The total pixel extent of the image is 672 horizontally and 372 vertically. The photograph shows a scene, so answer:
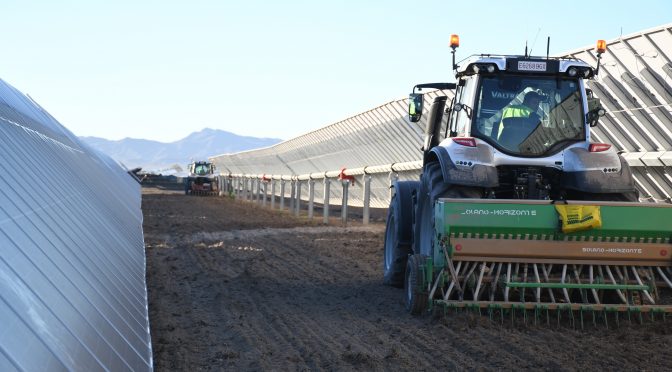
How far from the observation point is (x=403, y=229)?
977cm

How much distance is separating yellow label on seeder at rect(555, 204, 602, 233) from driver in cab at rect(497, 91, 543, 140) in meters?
1.39

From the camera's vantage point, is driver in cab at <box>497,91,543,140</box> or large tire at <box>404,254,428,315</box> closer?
large tire at <box>404,254,428,315</box>

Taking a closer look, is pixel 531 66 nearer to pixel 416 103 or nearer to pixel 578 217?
pixel 416 103

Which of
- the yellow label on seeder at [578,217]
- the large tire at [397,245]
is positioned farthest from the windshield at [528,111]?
the large tire at [397,245]

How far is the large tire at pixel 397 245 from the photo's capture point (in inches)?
384

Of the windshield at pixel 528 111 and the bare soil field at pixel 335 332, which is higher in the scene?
the windshield at pixel 528 111

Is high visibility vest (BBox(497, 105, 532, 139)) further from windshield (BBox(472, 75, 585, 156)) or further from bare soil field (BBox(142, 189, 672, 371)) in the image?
bare soil field (BBox(142, 189, 672, 371))

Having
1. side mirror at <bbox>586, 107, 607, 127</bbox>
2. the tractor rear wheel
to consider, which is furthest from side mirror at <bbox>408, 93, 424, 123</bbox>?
side mirror at <bbox>586, 107, 607, 127</bbox>

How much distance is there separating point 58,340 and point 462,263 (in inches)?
203

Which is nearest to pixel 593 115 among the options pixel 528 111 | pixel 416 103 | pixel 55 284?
pixel 528 111

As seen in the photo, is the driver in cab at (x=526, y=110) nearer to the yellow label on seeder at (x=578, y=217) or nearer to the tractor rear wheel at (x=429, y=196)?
the tractor rear wheel at (x=429, y=196)

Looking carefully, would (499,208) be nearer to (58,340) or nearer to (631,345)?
(631,345)

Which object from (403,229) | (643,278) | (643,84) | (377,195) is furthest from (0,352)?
(377,195)

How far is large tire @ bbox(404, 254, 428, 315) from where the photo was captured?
7.75 metres
